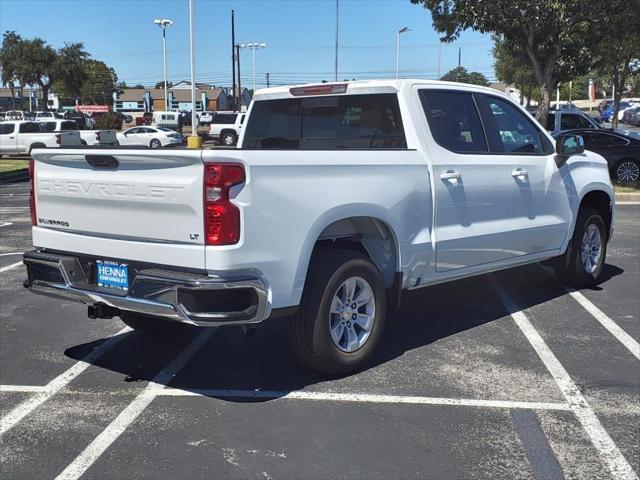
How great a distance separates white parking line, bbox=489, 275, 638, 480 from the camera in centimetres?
340

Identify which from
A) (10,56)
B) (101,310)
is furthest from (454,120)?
(10,56)

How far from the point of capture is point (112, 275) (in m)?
4.18

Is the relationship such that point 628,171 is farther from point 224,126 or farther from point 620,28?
point 224,126

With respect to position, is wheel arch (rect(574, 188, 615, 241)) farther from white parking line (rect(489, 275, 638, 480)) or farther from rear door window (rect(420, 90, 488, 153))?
rear door window (rect(420, 90, 488, 153))

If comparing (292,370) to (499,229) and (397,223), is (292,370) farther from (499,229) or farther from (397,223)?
(499,229)

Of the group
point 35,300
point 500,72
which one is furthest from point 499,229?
point 500,72

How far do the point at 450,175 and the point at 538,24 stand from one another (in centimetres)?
1366

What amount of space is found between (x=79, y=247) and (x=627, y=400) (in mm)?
3629

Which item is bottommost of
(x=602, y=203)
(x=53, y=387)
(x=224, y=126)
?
(x=53, y=387)

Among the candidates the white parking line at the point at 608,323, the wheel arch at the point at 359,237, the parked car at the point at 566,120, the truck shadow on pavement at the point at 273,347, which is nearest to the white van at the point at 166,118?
the parked car at the point at 566,120

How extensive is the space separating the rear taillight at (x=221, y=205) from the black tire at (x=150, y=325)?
6.21 feet

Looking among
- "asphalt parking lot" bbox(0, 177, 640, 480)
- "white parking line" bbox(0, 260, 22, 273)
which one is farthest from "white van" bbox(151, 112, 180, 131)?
"asphalt parking lot" bbox(0, 177, 640, 480)

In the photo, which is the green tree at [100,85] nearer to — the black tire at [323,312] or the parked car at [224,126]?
the parked car at [224,126]

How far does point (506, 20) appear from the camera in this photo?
56.3ft
